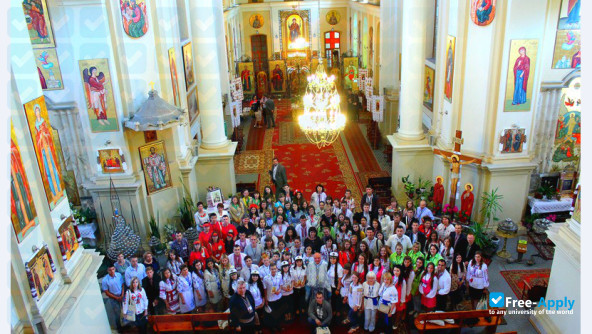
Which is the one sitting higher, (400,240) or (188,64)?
(188,64)

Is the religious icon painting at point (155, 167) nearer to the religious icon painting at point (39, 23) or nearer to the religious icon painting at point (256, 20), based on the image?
the religious icon painting at point (39, 23)

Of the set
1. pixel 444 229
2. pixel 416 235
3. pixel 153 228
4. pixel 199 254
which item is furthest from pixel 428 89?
pixel 153 228

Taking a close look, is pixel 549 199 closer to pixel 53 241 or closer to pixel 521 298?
pixel 521 298

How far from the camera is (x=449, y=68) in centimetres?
1031

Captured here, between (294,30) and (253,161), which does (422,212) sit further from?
(294,30)

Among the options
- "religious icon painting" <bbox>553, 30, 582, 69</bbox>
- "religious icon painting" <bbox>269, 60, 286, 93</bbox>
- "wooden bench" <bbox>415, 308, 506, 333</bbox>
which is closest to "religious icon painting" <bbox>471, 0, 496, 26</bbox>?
"religious icon painting" <bbox>553, 30, 582, 69</bbox>

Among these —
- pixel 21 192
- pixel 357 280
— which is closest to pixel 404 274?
pixel 357 280

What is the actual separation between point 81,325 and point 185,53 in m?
7.46

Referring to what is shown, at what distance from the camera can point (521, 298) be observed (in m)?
8.05

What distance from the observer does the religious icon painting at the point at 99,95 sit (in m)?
8.23

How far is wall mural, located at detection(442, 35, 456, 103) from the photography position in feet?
33.2

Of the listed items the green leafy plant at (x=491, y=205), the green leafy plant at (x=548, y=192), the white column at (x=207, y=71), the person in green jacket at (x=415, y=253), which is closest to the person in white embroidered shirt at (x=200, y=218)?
the white column at (x=207, y=71)

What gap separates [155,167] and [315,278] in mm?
4255

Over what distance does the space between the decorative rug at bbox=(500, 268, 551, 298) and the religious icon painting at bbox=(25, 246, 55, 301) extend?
7.42 m
